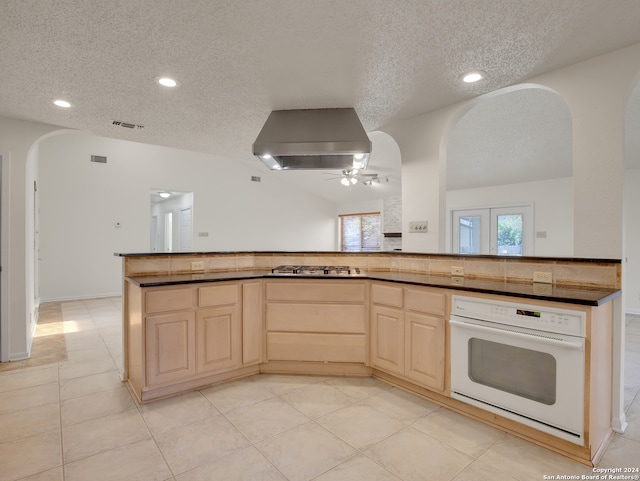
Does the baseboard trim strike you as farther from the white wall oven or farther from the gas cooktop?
the white wall oven

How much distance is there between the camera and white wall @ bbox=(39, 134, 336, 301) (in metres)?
6.16

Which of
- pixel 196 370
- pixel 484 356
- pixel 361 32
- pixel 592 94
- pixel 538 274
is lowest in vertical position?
pixel 196 370

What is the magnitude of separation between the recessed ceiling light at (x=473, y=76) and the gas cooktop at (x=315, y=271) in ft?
5.82

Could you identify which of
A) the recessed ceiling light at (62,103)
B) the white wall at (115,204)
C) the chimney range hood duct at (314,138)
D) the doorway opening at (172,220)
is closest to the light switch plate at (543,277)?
the chimney range hood duct at (314,138)

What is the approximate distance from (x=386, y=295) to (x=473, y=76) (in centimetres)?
180

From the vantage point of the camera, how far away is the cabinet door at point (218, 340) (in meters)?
2.61

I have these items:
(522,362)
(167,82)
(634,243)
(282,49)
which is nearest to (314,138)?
(282,49)

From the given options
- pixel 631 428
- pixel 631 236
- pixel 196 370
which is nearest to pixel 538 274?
pixel 631 428

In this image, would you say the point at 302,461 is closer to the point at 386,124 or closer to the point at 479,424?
the point at 479,424

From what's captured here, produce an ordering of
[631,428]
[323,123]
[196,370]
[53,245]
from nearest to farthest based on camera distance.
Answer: [631,428] → [196,370] → [323,123] → [53,245]

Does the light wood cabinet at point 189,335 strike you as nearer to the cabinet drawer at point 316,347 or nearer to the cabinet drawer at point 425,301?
the cabinet drawer at point 316,347

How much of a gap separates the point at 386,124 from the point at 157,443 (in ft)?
11.1

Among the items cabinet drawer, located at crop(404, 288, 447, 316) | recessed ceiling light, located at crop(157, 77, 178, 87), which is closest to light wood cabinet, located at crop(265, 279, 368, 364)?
cabinet drawer, located at crop(404, 288, 447, 316)

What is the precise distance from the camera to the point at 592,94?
2.21m
